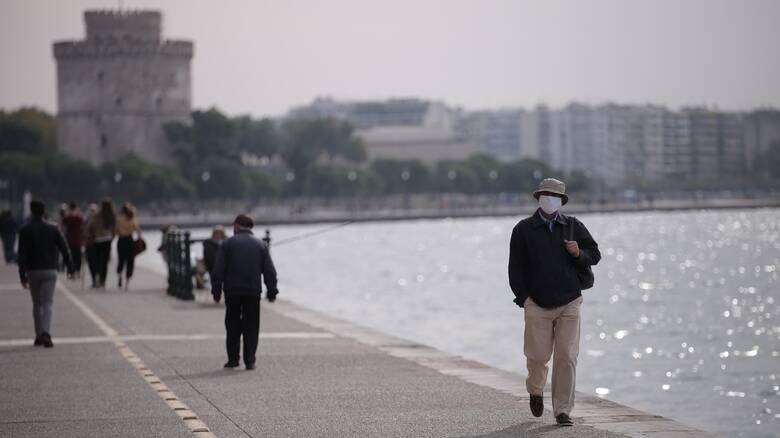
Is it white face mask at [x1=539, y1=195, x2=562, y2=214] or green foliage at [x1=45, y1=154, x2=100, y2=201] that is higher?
white face mask at [x1=539, y1=195, x2=562, y2=214]

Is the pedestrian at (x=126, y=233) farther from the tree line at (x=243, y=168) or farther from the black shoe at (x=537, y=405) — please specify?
the tree line at (x=243, y=168)

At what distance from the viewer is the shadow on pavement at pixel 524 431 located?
36.4ft

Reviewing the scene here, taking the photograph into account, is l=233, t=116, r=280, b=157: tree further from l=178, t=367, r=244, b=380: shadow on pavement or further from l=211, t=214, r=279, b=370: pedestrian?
l=178, t=367, r=244, b=380: shadow on pavement

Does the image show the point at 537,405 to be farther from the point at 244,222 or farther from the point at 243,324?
the point at 244,222

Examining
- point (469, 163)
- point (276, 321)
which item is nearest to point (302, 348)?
point (276, 321)

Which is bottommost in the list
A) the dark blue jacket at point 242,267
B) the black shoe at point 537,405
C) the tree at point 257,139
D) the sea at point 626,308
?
the sea at point 626,308

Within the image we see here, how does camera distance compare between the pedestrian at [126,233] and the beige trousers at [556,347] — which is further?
the pedestrian at [126,233]

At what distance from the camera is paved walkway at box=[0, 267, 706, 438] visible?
1161 centimetres

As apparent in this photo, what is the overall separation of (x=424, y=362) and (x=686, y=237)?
110 meters

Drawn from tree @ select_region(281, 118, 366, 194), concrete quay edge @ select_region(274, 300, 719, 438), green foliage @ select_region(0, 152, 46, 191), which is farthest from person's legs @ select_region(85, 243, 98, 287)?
tree @ select_region(281, 118, 366, 194)

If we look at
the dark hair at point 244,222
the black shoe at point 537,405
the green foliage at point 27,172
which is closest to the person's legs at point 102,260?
the dark hair at point 244,222

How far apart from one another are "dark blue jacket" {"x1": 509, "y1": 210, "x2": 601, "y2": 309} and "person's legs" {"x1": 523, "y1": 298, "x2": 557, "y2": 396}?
65 millimetres

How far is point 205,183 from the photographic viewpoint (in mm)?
137250

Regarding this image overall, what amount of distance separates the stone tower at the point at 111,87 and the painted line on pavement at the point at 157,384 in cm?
10992
